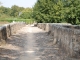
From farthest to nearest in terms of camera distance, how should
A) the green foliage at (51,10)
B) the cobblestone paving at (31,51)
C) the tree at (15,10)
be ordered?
the tree at (15,10), the green foliage at (51,10), the cobblestone paving at (31,51)

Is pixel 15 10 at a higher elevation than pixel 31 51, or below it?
higher

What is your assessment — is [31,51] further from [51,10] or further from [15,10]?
[15,10]

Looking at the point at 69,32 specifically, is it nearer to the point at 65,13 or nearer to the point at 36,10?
the point at 65,13

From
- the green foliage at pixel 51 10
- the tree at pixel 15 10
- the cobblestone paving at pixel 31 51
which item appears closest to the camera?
the cobblestone paving at pixel 31 51

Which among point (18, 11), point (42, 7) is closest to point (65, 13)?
point (42, 7)

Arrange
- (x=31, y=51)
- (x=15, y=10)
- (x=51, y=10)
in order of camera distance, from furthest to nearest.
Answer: (x=15, y=10) < (x=51, y=10) < (x=31, y=51)

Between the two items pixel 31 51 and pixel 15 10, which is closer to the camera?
pixel 31 51

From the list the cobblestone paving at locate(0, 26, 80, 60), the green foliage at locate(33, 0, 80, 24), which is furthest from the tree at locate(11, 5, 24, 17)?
the cobblestone paving at locate(0, 26, 80, 60)

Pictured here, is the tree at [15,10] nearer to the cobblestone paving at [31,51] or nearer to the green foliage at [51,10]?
the green foliage at [51,10]

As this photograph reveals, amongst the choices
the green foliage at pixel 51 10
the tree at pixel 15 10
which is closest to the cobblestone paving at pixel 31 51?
the green foliage at pixel 51 10

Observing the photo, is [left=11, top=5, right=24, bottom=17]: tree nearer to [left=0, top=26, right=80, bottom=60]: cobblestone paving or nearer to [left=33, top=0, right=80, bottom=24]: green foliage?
[left=33, top=0, right=80, bottom=24]: green foliage

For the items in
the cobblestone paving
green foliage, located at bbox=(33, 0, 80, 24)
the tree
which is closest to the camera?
the cobblestone paving

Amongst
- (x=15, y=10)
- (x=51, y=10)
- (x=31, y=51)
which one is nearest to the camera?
(x=31, y=51)

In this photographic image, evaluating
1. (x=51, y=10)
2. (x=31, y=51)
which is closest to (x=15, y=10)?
(x=51, y=10)
